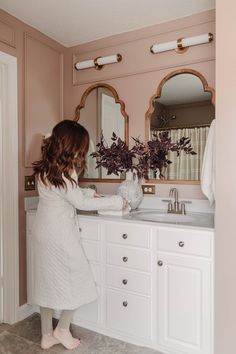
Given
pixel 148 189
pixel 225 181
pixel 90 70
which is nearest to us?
pixel 225 181

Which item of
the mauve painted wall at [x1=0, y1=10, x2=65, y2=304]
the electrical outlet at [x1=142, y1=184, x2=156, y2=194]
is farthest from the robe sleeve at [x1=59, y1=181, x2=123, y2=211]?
the mauve painted wall at [x1=0, y1=10, x2=65, y2=304]

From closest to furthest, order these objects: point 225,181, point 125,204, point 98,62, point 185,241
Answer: point 225,181, point 185,241, point 125,204, point 98,62

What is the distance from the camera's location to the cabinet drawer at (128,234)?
6.23 ft

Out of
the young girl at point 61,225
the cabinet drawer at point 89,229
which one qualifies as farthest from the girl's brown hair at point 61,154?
the cabinet drawer at point 89,229

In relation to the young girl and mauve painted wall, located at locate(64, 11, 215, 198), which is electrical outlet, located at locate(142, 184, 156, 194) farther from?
the young girl

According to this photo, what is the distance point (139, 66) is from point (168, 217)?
4.26 feet

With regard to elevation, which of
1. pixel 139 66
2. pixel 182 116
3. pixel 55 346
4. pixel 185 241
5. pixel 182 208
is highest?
pixel 139 66

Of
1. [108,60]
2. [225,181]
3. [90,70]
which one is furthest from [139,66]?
→ [225,181]

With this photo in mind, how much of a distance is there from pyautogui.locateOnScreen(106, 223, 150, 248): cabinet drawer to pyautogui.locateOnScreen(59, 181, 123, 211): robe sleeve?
0.14 meters

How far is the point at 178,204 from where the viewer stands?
7.39ft

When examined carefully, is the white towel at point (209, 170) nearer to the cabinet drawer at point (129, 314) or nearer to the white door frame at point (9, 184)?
the cabinet drawer at point (129, 314)

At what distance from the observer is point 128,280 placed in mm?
1968

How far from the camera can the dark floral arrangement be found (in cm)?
231

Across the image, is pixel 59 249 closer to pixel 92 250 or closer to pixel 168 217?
pixel 92 250
